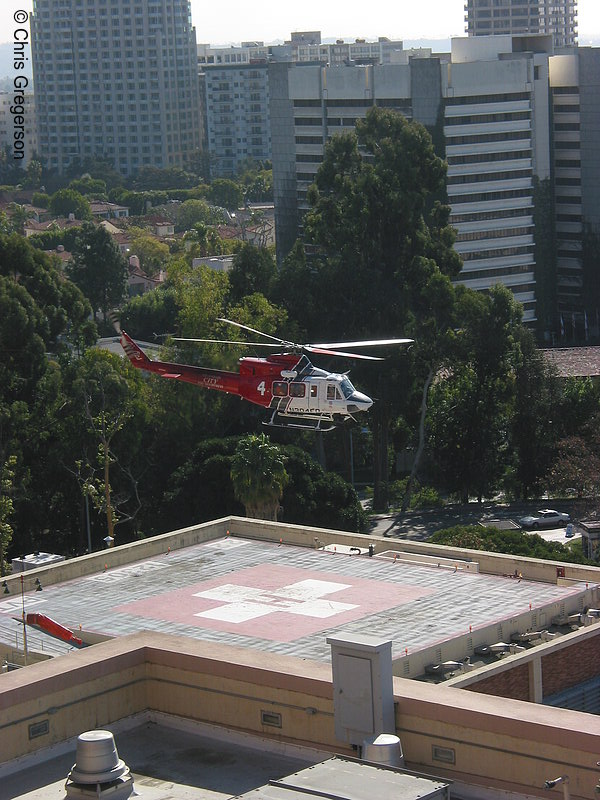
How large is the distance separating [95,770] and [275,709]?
4251 millimetres

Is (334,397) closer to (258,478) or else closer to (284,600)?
(284,600)

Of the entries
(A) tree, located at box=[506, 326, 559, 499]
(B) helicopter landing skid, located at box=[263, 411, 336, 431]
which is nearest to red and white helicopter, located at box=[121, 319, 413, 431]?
(B) helicopter landing skid, located at box=[263, 411, 336, 431]

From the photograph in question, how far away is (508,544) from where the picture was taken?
66188mm

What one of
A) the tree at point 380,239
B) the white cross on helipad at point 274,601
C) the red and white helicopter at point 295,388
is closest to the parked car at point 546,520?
the tree at point 380,239

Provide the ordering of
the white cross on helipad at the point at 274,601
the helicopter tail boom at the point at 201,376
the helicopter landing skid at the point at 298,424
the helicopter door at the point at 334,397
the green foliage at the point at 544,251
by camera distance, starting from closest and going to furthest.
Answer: the white cross on helipad at the point at 274,601 → the helicopter landing skid at the point at 298,424 → the helicopter door at the point at 334,397 → the helicopter tail boom at the point at 201,376 → the green foliage at the point at 544,251

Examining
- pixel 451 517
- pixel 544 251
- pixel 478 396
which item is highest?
pixel 544 251

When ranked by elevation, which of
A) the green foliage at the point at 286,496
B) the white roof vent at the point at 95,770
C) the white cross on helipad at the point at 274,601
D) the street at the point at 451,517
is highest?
the white roof vent at the point at 95,770

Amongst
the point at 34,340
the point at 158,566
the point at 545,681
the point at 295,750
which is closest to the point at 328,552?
the point at 158,566

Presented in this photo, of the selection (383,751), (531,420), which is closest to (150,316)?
(531,420)

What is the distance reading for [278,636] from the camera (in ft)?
140

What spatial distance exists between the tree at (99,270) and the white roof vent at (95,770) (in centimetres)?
14487

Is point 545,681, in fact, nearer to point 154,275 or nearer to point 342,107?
point 342,107

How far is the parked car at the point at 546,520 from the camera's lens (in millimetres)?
89750

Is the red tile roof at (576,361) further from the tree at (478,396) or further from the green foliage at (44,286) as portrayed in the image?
the green foliage at (44,286)
